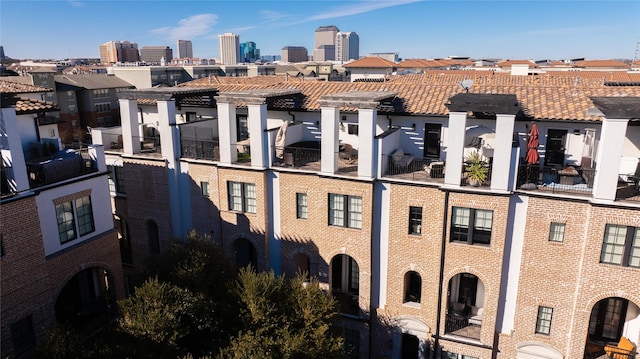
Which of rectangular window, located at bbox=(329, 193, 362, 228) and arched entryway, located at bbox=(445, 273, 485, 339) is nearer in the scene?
arched entryway, located at bbox=(445, 273, 485, 339)

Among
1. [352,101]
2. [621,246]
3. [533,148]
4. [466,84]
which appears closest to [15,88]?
[352,101]

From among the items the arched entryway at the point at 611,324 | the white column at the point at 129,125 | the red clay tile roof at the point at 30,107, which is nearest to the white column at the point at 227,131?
the white column at the point at 129,125

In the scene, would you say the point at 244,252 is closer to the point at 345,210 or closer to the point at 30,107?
the point at 345,210

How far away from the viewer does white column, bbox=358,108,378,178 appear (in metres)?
21.2

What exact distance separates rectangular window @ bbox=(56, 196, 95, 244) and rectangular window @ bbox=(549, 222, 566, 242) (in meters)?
21.1

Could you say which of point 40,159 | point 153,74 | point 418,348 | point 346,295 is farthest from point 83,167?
point 153,74

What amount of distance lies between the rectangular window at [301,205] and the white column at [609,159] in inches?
527

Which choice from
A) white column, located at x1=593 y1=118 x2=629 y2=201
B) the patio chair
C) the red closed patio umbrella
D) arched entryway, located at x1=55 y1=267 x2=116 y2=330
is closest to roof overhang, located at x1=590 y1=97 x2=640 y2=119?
white column, located at x1=593 y1=118 x2=629 y2=201

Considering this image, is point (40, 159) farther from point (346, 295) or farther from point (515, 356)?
point (515, 356)

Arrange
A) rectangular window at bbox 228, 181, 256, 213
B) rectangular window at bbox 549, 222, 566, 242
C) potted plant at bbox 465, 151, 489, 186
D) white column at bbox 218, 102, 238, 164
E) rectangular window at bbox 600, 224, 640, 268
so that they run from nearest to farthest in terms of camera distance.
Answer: rectangular window at bbox 600, 224, 640, 268, rectangular window at bbox 549, 222, 566, 242, potted plant at bbox 465, 151, 489, 186, white column at bbox 218, 102, 238, 164, rectangular window at bbox 228, 181, 256, 213

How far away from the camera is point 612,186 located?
17984 millimetres

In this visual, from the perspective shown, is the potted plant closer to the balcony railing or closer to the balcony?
the balcony railing

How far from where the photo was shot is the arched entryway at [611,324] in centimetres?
2075

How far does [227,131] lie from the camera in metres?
24.1
